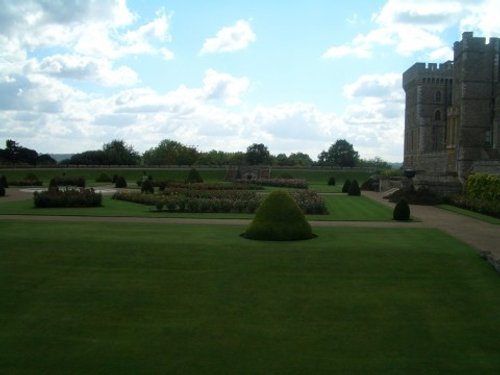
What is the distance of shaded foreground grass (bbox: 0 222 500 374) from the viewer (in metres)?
8.29

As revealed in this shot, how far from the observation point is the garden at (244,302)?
832 cm

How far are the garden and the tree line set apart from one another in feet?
230

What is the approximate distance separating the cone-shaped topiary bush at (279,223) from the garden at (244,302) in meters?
0.06

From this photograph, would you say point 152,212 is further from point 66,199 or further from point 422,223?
point 422,223

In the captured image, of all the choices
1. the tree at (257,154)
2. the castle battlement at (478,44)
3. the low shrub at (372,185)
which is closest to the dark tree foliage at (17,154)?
the tree at (257,154)

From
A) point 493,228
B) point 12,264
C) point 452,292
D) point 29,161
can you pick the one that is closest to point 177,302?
point 12,264

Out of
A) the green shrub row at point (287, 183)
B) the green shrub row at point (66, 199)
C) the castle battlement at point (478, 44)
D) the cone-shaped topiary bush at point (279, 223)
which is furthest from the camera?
the green shrub row at point (287, 183)

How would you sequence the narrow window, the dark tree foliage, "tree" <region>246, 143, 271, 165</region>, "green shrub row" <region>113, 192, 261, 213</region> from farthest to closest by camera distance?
"tree" <region>246, 143, 271, 165</region> → the dark tree foliage → the narrow window → "green shrub row" <region>113, 192, 261, 213</region>

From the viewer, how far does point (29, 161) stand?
3270 inches

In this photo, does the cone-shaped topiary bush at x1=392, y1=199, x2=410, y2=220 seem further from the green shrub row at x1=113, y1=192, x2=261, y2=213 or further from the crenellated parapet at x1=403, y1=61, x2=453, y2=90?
the crenellated parapet at x1=403, y1=61, x2=453, y2=90

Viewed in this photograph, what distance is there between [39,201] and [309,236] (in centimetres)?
1518

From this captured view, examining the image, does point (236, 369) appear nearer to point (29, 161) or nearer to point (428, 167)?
point (428, 167)

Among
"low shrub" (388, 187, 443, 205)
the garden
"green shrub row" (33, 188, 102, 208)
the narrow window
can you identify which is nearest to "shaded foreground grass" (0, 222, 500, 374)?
the garden

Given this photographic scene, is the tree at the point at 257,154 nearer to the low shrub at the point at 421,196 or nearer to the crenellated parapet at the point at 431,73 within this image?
the crenellated parapet at the point at 431,73
